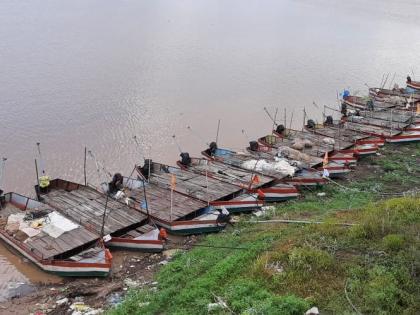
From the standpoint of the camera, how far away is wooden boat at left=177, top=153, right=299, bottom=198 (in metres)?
21.7

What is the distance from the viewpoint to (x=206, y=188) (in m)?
21.6

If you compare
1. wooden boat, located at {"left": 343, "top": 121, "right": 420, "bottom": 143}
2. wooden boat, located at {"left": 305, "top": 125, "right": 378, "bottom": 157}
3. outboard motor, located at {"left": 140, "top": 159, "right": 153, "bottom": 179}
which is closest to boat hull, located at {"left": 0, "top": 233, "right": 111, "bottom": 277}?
outboard motor, located at {"left": 140, "top": 159, "right": 153, "bottom": 179}

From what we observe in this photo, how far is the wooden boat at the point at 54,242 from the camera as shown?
15859 mm

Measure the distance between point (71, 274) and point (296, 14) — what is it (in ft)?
264

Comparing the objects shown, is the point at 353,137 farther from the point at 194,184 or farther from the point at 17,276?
the point at 17,276

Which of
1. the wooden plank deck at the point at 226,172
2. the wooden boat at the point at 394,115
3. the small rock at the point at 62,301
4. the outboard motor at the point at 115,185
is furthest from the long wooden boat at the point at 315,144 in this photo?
the small rock at the point at 62,301

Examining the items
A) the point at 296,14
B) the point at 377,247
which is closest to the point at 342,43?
the point at 296,14

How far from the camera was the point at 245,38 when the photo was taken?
208ft

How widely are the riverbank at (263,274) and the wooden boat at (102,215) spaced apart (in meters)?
0.58

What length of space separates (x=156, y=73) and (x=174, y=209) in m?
26.0

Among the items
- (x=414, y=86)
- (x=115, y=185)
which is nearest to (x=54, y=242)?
(x=115, y=185)

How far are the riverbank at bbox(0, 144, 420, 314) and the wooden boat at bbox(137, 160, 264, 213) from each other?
151 cm

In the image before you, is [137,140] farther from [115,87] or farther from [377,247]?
[377,247]

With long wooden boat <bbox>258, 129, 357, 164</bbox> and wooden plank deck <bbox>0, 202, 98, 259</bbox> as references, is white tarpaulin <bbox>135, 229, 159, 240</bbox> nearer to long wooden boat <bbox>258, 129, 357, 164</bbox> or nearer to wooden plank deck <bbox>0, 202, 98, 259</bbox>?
wooden plank deck <bbox>0, 202, 98, 259</bbox>
